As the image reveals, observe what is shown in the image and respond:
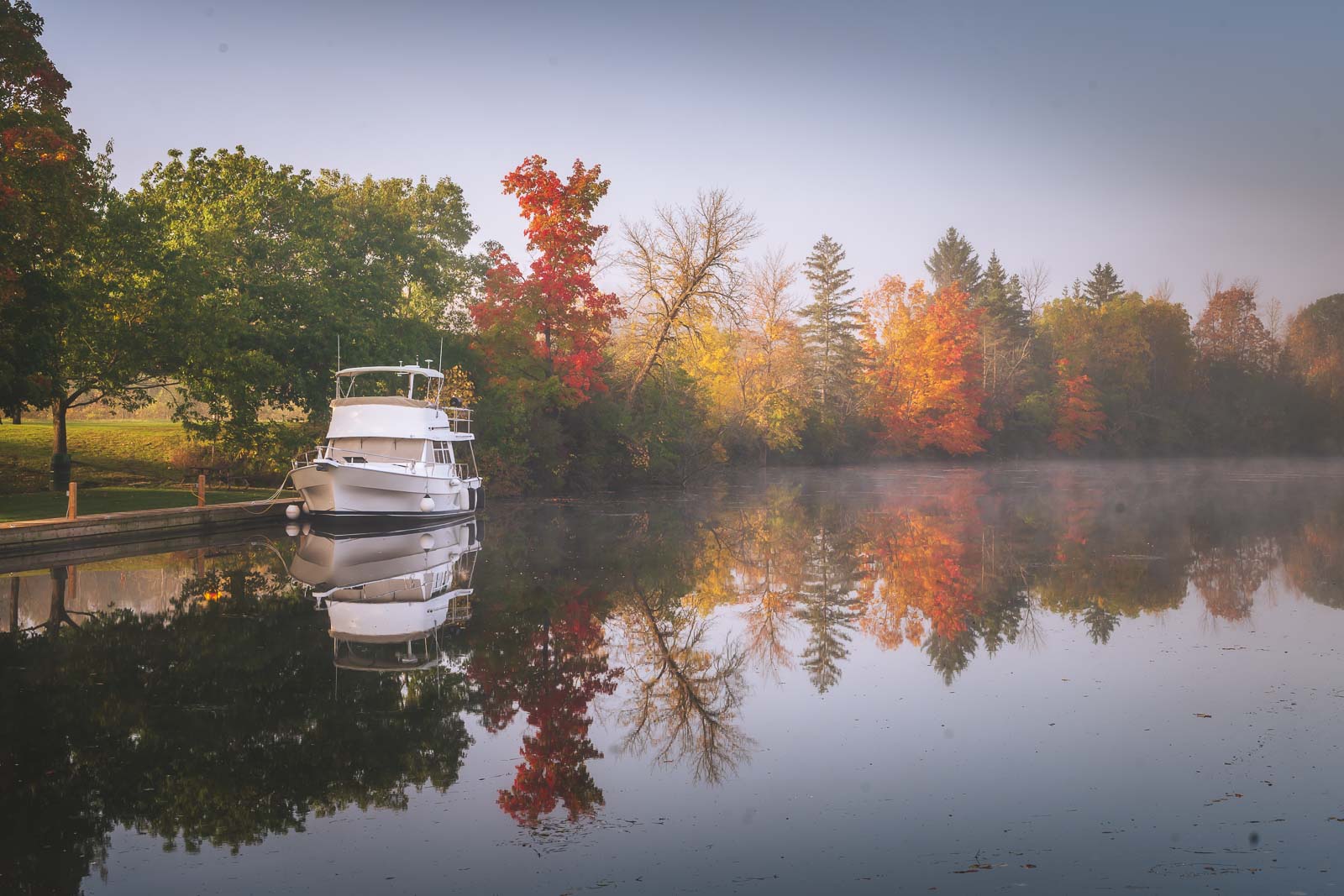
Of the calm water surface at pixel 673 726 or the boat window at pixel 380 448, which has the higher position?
the boat window at pixel 380 448

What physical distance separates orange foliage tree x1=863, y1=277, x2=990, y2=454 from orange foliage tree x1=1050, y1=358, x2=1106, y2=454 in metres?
9.58

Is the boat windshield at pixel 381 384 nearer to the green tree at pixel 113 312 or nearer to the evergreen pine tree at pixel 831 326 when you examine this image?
the green tree at pixel 113 312

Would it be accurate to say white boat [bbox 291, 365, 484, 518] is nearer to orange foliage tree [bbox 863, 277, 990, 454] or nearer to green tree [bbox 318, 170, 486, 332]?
green tree [bbox 318, 170, 486, 332]

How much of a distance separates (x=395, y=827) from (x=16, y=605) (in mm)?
11208

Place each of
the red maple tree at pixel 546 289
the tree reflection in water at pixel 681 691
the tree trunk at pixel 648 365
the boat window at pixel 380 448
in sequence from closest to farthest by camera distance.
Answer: the tree reflection in water at pixel 681 691, the boat window at pixel 380 448, the red maple tree at pixel 546 289, the tree trunk at pixel 648 365

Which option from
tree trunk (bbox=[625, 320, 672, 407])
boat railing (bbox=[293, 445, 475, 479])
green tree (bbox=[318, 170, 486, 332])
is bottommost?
boat railing (bbox=[293, 445, 475, 479])

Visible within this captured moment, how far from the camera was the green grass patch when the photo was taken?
23609mm

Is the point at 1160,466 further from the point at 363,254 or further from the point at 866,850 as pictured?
the point at 866,850

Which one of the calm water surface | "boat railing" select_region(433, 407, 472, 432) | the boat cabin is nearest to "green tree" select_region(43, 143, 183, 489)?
the boat cabin

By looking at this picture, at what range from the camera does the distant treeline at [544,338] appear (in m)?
25.7

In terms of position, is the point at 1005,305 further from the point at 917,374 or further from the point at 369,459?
the point at 369,459

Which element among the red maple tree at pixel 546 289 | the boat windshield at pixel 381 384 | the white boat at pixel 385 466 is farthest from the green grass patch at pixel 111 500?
the red maple tree at pixel 546 289

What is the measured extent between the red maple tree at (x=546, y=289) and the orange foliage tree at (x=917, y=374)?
3411 centimetres

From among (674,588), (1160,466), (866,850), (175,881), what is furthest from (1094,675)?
(1160,466)
